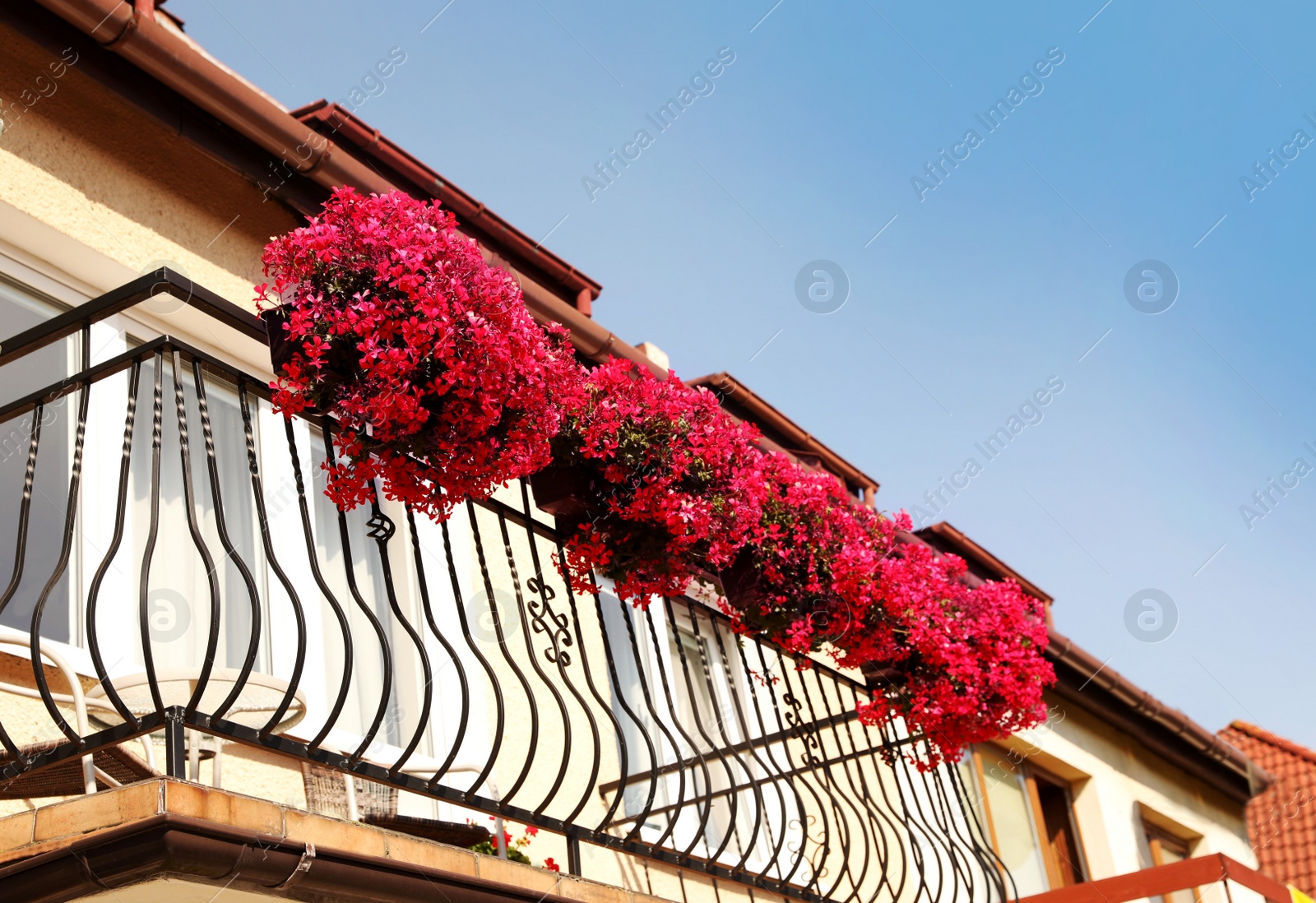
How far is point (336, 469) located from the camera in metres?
3.32

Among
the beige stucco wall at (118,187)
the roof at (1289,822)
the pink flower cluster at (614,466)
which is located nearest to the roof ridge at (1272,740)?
the roof at (1289,822)

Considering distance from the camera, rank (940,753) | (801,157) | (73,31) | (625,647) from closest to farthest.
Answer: (73,31), (940,753), (801,157), (625,647)

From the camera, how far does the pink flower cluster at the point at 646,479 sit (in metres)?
4.18

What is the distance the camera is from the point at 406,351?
10.4 feet

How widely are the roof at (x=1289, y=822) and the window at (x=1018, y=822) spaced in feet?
14.5

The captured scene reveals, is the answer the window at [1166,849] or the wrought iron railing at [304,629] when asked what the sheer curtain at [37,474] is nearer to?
the wrought iron railing at [304,629]

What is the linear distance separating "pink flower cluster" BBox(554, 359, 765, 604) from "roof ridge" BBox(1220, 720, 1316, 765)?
14109 mm

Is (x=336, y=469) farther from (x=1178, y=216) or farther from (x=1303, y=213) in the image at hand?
(x=1303, y=213)


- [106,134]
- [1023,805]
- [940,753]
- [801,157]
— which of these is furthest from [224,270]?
[1023,805]

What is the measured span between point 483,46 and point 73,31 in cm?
172

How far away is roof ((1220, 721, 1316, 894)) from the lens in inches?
558

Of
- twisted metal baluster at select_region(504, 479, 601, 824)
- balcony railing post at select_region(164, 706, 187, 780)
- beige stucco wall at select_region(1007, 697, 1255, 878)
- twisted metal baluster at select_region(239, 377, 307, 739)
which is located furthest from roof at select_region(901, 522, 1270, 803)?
balcony railing post at select_region(164, 706, 187, 780)

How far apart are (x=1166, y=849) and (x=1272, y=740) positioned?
5355mm

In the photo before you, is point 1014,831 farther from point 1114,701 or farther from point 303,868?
point 303,868
